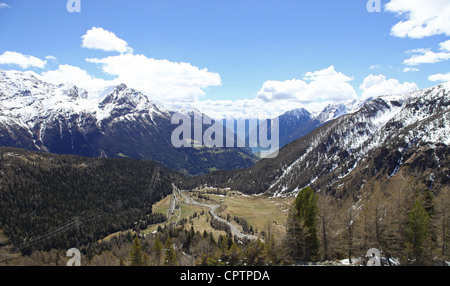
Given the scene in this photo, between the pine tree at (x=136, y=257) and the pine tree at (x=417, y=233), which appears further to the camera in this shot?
the pine tree at (x=136, y=257)

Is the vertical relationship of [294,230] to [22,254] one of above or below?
above

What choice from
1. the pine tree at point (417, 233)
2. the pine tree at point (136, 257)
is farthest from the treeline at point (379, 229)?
the pine tree at point (136, 257)

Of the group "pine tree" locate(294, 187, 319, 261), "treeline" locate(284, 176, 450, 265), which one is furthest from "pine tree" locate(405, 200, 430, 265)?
"pine tree" locate(294, 187, 319, 261)

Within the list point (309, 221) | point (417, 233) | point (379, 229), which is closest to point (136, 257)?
point (309, 221)

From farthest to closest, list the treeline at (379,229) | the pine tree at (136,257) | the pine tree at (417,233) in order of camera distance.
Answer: the pine tree at (136,257)
the treeline at (379,229)
the pine tree at (417,233)

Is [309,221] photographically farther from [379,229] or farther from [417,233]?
[417,233]

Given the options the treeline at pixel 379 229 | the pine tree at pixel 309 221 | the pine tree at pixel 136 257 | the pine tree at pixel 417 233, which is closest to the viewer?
the pine tree at pixel 417 233

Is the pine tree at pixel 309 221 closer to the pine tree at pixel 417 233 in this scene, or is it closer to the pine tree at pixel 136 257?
the pine tree at pixel 417 233

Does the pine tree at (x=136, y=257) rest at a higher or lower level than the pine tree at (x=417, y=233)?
lower

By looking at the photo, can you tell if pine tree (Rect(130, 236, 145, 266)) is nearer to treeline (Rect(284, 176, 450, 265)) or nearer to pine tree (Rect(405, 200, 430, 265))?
treeline (Rect(284, 176, 450, 265))
